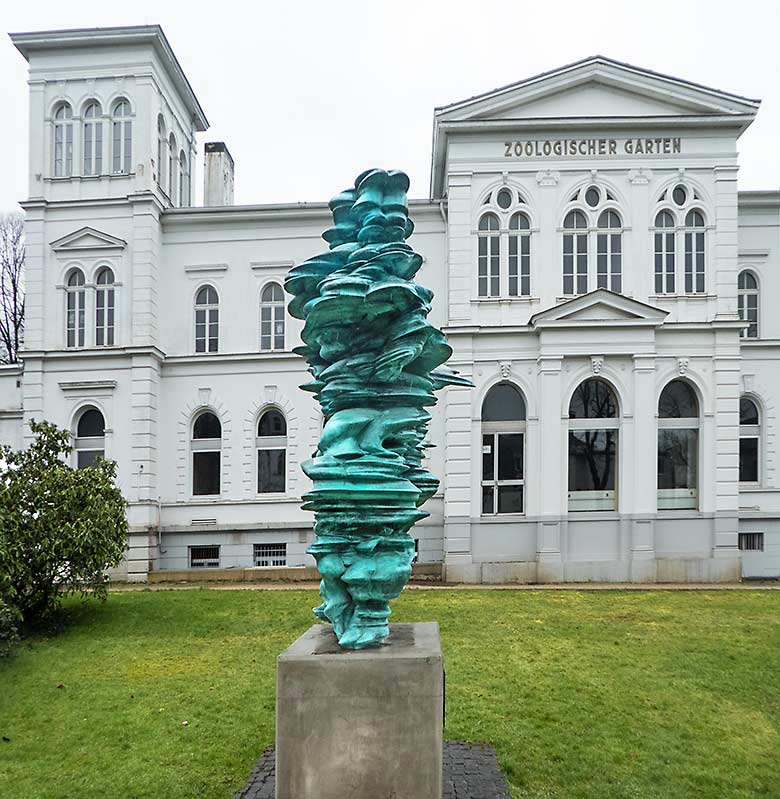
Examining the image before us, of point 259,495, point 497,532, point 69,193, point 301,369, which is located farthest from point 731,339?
point 69,193

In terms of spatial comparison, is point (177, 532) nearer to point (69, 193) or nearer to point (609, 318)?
point (69, 193)

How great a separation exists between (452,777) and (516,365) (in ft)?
51.0

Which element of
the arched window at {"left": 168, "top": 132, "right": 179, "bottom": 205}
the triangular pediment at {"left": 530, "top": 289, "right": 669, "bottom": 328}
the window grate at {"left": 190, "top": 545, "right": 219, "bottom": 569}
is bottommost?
the window grate at {"left": 190, "top": 545, "right": 219, "bottom": 569}

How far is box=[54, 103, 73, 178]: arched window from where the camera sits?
2392 centimetres

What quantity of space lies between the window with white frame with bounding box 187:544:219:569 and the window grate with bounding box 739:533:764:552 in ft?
50.5

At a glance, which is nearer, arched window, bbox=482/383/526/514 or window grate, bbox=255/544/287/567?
arched window, bbox=482/383/526/514

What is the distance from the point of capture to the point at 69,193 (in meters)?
23.9

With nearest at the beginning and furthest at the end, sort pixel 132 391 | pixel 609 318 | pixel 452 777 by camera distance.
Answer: pixel 452 777 < pixel 609 318 < pixel 132 391

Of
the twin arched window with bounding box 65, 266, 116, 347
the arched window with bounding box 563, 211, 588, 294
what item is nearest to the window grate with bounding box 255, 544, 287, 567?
the twin arched window with bounding box 65, 266, 116, 347

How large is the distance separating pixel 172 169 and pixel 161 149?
4.09 ft

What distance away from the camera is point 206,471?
24484mm

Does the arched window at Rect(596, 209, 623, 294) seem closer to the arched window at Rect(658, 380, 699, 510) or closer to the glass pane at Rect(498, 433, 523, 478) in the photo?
the arched window at Rect(658, 380, 699, 510)

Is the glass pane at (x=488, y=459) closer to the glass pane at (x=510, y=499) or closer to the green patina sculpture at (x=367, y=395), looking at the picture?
the glass pane at (x=510, y=499)

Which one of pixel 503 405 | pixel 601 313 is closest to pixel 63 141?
pixel 503 405
